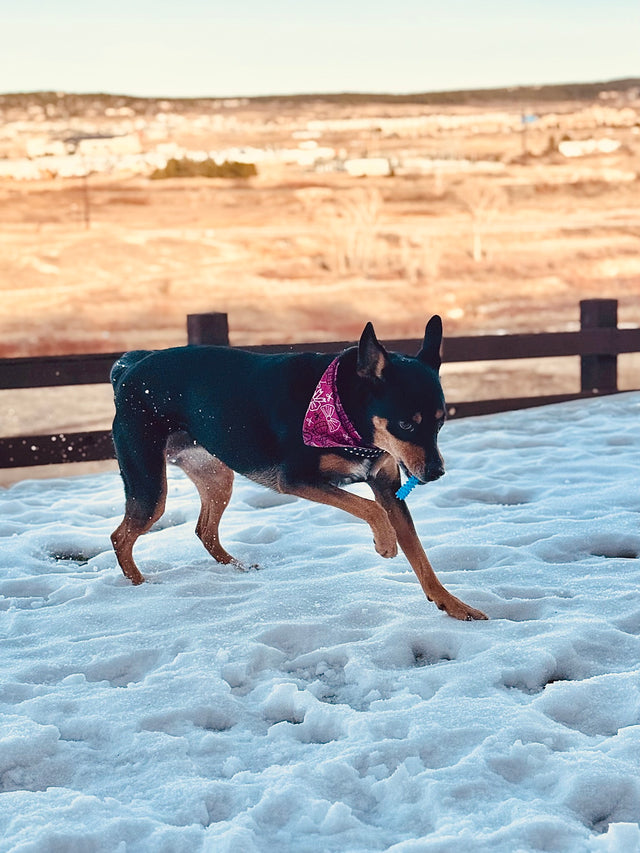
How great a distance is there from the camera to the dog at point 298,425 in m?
4.08

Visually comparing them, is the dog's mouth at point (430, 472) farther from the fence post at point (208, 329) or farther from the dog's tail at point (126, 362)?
the fence post at point (208, 329)

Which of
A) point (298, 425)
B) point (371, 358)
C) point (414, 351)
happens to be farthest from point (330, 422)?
point (414, 351)

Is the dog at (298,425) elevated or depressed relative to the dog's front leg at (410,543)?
elevated

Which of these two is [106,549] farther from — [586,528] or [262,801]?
[262,801]

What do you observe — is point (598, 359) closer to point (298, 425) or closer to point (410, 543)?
point (410, 543)

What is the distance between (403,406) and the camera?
4.03m

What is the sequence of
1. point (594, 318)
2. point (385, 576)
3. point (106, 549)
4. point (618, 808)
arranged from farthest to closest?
1. point (594, 318)
2. point (106, 549)
3. point (385, 576)
4. point (618, 808)

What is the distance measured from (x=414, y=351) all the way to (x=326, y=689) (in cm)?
595

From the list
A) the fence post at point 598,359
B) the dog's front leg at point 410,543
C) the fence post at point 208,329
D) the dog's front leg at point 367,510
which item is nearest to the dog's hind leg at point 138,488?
the dog's front leg at point 367,510

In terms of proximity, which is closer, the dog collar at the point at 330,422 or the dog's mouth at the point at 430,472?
the dog's mouth at the point at 430,472

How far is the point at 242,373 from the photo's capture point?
463 centimetres

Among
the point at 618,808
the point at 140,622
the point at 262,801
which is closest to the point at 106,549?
the point at 140,622

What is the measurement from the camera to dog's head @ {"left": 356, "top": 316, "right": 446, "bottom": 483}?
4.02m

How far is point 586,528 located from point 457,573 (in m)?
1.06
